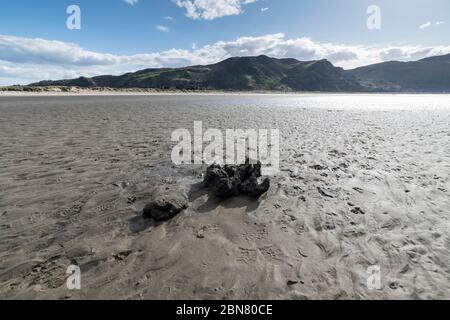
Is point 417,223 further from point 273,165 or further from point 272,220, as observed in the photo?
point 273,165

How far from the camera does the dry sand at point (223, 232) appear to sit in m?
4.24

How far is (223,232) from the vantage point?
5.80m

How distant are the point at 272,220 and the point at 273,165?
443 cm

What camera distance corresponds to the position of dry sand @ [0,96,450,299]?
4.24 meters

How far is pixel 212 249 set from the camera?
5.19m
